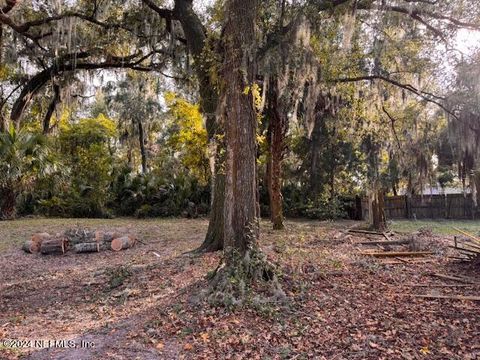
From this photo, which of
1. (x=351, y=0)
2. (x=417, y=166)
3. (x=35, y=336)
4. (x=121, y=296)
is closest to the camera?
(x=35, y=336)

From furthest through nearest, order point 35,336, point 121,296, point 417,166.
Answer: point 417,166 < point 121,296 < point 35,336

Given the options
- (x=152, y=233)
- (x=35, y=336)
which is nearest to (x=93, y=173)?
(x=152, y=233)

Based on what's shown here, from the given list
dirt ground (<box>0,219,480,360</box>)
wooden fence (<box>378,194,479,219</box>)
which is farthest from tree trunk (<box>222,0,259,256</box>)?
wooden fence (<box>378,194,479,219</box>)

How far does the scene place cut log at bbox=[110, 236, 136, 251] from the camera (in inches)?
298

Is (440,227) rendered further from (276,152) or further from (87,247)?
(87,247)

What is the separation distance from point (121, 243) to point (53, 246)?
1.22 m

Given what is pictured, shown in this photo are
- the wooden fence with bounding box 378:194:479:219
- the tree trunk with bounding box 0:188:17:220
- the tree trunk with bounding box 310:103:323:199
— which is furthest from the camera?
the wooden fence with bounding box 378:194:479:219

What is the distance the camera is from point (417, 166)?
12383mm

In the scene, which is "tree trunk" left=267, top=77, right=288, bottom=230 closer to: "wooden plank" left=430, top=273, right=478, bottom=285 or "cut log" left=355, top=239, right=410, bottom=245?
"cut log" left=355, top=239, right=410, bottom=245

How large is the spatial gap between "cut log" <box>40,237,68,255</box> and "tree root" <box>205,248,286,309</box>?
409 centimetres

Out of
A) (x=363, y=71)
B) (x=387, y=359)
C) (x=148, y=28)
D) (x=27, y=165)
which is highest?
(x=148, y=28)

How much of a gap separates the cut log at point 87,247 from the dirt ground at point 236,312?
601mm

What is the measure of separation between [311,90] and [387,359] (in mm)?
Result: 5970

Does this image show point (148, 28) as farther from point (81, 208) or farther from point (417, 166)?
point (417, 166)
